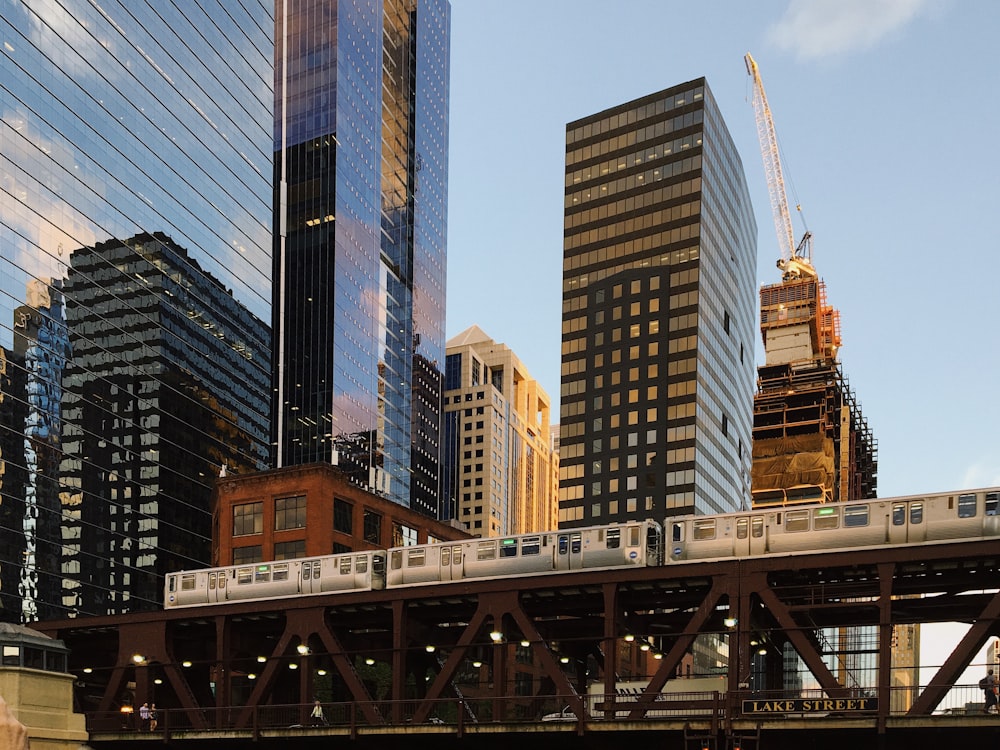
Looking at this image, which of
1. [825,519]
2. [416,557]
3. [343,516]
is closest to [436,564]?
[416,557]

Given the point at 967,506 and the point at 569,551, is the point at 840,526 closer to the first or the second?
the point at 967,506

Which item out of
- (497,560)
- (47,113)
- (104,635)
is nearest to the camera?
(497,560)

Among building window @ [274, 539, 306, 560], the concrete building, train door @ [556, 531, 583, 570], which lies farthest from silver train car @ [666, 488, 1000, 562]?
building window @ [274, 539, 306, 560]

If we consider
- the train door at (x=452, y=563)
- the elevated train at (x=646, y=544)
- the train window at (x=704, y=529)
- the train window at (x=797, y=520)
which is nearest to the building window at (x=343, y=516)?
the elevated train at (x=646, y=544)

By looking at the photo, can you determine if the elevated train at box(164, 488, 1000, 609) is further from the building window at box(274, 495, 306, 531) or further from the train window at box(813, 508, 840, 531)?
the building window at box(274, 495, 306, 531)

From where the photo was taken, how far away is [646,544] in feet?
192

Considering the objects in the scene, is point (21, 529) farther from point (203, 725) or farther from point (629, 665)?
point (203, 725)

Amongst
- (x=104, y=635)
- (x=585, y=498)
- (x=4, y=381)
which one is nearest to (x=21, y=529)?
(x=4, y=381)

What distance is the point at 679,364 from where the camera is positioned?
189750mm

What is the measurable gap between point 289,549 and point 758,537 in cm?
5904

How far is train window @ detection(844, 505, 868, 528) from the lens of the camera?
Answer: 179 ft

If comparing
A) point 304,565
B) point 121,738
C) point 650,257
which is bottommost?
point 121,738

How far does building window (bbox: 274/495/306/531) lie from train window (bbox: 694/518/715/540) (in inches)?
2135

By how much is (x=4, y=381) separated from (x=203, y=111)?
65215 millimetres
